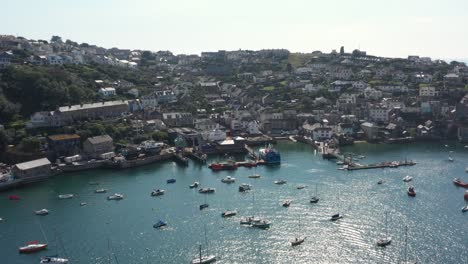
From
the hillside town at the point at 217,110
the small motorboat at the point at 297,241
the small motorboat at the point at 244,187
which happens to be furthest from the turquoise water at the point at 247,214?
the hillside town at the point at 217,110

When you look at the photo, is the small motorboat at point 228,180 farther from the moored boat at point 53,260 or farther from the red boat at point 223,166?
the moored boat at point 53,260

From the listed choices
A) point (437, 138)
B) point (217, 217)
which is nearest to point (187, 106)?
point (437, 138)

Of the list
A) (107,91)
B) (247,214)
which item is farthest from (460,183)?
(107,91)

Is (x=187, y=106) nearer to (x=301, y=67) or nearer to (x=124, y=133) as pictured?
(x=124, y=133)

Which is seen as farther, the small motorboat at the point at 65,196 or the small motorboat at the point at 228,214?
the small motorboat at the point at 65,196

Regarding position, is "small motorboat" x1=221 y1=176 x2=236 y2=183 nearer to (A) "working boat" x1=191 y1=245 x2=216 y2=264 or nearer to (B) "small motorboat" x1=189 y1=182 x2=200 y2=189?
(B) "small motorboat" x1=189 y1=182 x2=200 y2=189

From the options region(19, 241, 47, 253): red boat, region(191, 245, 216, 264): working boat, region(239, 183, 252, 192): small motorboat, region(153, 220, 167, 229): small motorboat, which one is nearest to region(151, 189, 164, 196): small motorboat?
region(239, 183, 252, 192): small motorboat

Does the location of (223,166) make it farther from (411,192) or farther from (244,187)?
(411,192)
